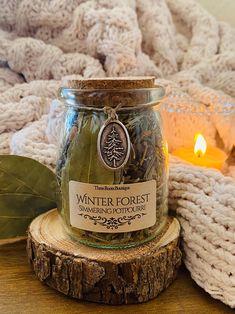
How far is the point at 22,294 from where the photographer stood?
0.43 metres

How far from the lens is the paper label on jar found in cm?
41

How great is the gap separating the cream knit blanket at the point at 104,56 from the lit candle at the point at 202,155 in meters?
0.03

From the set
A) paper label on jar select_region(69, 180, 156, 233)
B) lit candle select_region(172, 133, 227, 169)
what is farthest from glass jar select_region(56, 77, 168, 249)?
lit candle select_region(172, 133, 227, 169)

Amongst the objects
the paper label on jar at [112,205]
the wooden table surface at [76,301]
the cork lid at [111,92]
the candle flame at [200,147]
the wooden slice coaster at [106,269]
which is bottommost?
the wooden table surface at [76,301]

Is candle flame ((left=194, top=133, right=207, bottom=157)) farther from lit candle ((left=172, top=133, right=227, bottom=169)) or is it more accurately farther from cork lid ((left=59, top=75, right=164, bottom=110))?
cork lid ((left=59, top=75, right=164, bottom=110))

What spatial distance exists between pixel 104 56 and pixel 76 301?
0.44m

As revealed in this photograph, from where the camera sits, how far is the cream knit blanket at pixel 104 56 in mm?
585

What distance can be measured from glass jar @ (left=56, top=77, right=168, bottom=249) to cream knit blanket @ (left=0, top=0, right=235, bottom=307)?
3.3 inches

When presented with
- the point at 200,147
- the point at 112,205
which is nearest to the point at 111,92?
the point at 112,205

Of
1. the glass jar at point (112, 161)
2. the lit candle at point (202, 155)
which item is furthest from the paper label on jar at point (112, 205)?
the lit candle at point (202, 155)

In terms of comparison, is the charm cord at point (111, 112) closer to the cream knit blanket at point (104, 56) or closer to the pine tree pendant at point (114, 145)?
the pine tree pendant at point (114, 145)

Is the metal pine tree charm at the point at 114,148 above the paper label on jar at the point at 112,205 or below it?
above

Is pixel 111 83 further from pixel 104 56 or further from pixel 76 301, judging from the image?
pixel 104 56

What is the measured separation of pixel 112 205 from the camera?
0.41 meters
